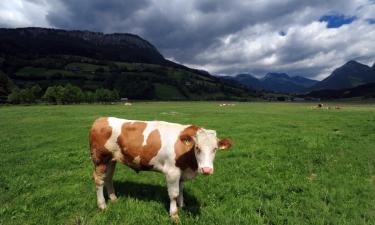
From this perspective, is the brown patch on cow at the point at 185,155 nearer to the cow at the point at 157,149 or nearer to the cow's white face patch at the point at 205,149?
the cow at the point at 157,149

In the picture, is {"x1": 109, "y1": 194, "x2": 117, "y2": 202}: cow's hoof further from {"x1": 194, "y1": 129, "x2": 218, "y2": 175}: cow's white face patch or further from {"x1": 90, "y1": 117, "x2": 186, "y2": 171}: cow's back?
{"x1": 194, "y1": 129, "x2": 218, "y2": 175}: cow's white face patch

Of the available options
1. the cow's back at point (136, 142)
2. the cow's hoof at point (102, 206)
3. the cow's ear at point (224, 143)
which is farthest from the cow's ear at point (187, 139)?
the cow's hoof at point (102, 206)

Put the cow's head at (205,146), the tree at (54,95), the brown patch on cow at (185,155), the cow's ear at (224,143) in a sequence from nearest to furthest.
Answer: the cow's head at (205,146) → the cow's ear at (224,143) → the brown patch on cow at (185,155) → the tree at (54,95)

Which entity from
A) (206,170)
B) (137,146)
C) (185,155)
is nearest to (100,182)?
(137,146)

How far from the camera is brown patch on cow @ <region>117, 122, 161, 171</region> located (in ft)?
29.3

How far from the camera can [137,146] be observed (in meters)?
9.08

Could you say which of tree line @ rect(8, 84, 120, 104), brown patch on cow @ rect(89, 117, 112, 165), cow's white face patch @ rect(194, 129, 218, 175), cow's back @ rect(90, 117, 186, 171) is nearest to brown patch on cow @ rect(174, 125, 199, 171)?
cow's back @ rect(90, 117, 186, 171)

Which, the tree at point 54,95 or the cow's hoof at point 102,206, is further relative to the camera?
the tree at point 54,95

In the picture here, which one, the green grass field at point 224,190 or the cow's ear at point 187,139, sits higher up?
the cow's ear at point 187,139

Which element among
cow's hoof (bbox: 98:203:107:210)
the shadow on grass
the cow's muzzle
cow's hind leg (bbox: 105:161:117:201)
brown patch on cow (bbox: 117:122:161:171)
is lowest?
the shadow on grass

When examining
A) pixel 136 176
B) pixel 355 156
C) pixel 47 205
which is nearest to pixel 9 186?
pixel 47 205

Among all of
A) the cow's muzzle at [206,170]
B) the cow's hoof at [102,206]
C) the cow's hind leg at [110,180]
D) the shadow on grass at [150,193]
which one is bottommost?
the shadow on grass at [150,193]

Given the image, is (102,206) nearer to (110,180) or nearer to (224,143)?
(110,180)

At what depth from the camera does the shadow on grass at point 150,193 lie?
9.41 m
